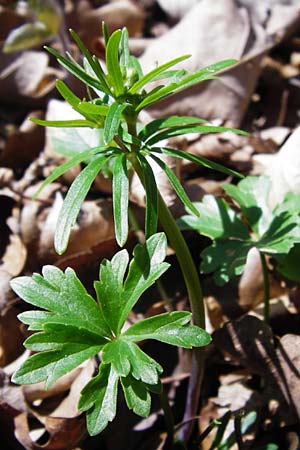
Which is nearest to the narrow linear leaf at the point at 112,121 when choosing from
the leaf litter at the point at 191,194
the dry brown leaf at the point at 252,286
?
the leaf litter at the point at 191,194

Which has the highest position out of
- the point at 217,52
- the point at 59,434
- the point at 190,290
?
the point at 217,52

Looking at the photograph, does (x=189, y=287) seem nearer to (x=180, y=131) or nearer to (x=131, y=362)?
(x=131, y=362)

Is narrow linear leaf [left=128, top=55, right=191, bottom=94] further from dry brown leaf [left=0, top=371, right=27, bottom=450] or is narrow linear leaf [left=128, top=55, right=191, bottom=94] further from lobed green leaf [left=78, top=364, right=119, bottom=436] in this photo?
dry brown leaf [left=0, top=371, right=27, bottom=450]

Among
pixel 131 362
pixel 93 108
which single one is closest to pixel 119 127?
pixel 93 108

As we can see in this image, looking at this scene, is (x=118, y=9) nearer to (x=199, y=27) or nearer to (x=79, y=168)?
(x=199, y=27)

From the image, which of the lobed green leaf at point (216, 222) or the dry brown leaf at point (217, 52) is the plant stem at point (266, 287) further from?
the dry brown leaf at point (217, 52)

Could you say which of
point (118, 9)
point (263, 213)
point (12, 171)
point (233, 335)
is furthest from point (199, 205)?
point (118, 9)
